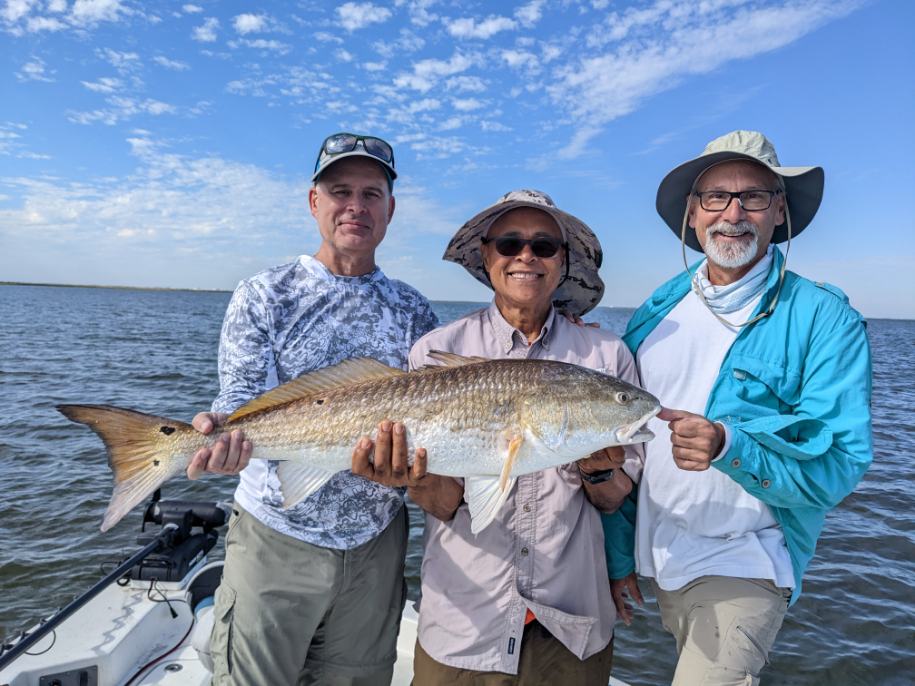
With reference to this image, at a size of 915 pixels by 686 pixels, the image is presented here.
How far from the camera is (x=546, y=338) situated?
13.2 ft

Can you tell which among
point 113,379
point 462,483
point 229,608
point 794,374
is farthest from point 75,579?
point 113,379

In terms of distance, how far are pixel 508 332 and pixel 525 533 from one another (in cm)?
130

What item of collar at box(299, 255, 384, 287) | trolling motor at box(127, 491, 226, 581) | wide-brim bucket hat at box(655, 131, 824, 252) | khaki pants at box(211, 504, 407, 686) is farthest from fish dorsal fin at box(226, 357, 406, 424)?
trolling motor at box(127, 491, 226, 581)

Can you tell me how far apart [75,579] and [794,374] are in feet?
36.3

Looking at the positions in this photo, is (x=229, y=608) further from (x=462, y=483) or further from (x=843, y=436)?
(x=843, y=436)

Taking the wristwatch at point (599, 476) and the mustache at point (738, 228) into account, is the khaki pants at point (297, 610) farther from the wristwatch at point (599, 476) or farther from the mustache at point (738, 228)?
the mustache at point (738, 228)

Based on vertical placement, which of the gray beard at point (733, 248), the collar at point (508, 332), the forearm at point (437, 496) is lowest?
the forearm at point (437, 496)

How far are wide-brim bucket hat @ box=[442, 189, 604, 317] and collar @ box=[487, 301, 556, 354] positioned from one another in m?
0.48

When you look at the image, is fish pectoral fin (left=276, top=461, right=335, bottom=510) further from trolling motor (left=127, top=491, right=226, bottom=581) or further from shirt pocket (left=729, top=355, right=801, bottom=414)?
trolling motor (left=127, top=491, right=226, bottom=581)

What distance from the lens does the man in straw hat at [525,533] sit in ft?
11.6

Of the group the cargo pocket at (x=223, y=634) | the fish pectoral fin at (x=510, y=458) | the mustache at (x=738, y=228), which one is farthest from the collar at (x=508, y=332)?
the cargo pocket at (x=223, y=634)

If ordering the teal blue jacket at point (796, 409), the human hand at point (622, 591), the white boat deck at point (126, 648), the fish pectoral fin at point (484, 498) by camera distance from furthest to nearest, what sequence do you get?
the white boat deck at point (126, 648) < the human hand at point (622, 591) < the fish pectoral fin at point (484, 498) < the teal blue jacket at point (796, 409)

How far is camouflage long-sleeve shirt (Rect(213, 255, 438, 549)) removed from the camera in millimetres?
4066

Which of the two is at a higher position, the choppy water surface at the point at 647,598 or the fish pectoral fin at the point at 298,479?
the fish pectoral fin at the point at 298,479
